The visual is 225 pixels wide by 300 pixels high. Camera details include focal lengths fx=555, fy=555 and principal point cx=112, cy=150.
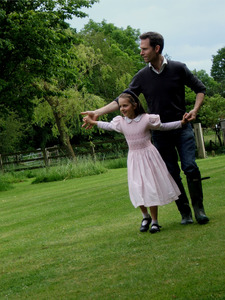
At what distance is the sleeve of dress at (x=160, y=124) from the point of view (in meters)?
5.88

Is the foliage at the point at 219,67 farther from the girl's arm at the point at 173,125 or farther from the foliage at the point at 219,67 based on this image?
the girl's arm at the point at 173,125

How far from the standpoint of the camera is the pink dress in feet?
19.6

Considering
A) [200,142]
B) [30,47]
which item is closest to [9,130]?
[200,142]

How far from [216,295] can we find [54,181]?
20.1 metres

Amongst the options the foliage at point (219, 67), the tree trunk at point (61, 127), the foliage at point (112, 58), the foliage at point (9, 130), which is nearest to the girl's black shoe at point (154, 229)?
the tree trunk at point (61, 127)

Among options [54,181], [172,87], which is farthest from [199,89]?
[54,181]

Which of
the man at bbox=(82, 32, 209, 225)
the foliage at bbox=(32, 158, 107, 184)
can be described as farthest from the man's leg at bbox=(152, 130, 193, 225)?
the foliage at bbox=(32, 158, 107, 184)

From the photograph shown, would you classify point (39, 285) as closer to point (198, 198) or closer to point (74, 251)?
point (74, 251)

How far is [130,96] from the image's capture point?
601 cm

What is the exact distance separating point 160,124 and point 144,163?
0.48m

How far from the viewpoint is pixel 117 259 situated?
4.83 metres

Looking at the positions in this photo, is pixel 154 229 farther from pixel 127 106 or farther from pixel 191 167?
pixel 127 106

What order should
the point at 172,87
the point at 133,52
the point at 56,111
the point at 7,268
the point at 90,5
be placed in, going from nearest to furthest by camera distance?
the point at 7,268
the point at 172,87
the point at 90,5
the point at 56,111
the point at 133,52

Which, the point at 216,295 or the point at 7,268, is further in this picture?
the point at 7,268
